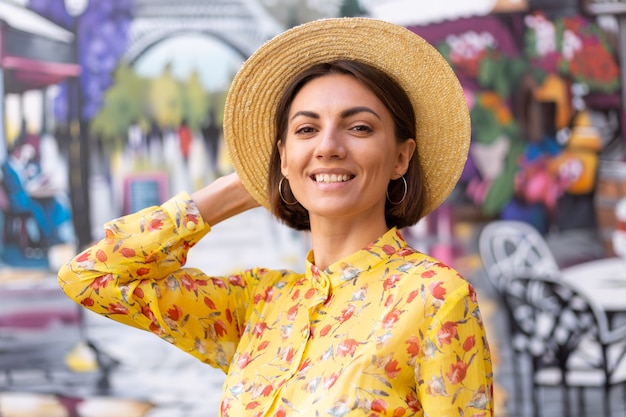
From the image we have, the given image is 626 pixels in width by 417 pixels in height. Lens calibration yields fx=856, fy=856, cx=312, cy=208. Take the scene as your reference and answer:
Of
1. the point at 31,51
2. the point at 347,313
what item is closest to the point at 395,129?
the point at 347,313

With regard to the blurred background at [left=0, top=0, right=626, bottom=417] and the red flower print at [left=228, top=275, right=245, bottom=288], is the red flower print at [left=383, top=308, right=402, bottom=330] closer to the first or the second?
the red flower print at [left=228, top=275, right=245, bottom=288]

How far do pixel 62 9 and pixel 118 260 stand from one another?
2.54 metres

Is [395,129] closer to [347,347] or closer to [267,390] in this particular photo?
[347,347]

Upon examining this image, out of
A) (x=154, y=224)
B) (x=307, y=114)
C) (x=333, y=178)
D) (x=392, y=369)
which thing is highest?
Answer: (x=307, y=114)

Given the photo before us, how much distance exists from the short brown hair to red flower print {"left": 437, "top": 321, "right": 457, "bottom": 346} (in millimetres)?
419

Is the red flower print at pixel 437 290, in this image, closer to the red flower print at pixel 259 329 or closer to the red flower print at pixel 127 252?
the red flower print at pixel 259 329

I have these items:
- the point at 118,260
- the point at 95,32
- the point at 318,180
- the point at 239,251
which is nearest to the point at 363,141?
the point at 318,180

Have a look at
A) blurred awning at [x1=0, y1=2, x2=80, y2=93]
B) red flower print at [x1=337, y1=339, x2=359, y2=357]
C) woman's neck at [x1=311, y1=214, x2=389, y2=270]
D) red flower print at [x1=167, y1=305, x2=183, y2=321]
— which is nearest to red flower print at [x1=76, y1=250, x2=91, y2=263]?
red flower print at [x1=167, y1=305, x2=183, y2=321]

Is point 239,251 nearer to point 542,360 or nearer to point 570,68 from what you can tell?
point 542,360

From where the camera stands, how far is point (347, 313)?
64.8 inches

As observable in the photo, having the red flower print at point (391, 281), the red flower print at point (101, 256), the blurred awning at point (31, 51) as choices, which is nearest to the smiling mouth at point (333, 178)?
the red flower print at point (391, 281)

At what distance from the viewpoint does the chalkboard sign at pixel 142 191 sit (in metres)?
4.04

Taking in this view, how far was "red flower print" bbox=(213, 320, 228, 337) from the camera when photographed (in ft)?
6.33

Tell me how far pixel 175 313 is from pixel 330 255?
1.24ft
